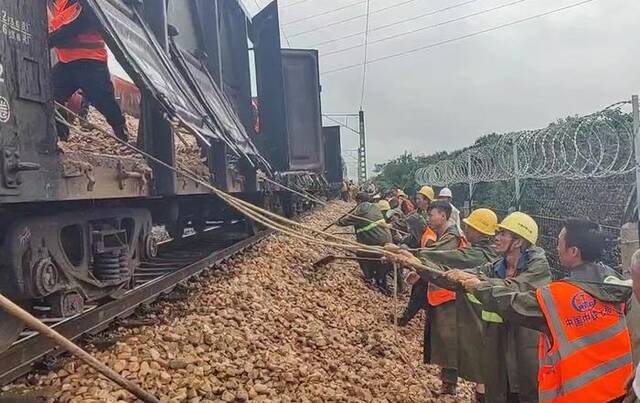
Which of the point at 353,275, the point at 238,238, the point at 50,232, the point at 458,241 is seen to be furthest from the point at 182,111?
the point at 353,275

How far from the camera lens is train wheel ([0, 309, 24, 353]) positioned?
3.20m

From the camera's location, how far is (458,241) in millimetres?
5191

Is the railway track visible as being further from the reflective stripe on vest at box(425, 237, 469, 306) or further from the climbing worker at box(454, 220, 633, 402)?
the climbing worker at box(454, 220, 633, 402)

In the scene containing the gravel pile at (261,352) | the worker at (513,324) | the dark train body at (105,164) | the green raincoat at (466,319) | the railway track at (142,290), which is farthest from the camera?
the green raincoat at (466,319)

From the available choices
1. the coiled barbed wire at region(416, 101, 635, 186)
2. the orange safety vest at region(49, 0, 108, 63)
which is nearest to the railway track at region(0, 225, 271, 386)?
the orange safety vest at region(49, 0, 108, 63)

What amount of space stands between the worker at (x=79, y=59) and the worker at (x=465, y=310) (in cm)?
271

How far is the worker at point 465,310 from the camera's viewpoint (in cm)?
478

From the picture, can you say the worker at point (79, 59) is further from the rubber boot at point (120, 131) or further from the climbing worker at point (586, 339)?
the climbing worker at point (586, 339)

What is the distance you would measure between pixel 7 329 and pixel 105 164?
1061 millimetres

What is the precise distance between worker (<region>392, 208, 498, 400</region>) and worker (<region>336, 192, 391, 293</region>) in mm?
4096

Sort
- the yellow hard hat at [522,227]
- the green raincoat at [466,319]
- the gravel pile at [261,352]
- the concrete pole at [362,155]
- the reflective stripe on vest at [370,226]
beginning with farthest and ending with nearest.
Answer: the concrete pole at [362,155]
the reflective stripe on vest at [370,226]
the green raincoat at [466,319]
the yellow hard hat at [522,227]
the gravel pile at [261,352]

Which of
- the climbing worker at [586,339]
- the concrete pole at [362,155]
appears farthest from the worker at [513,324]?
the concrete pole at [362,155]

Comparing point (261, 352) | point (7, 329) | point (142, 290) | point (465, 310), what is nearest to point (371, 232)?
point (465, 310)

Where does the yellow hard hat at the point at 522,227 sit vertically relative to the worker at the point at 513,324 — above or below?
above
